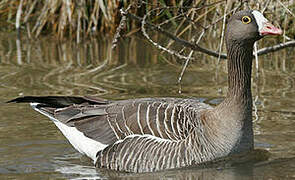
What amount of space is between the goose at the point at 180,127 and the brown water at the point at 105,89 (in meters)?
0.20

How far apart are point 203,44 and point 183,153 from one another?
6.90m

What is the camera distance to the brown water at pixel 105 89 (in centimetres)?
772

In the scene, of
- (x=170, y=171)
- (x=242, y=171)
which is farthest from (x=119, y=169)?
(x=242, y=171)

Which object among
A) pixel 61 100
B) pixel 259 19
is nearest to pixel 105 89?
pixel 61 100

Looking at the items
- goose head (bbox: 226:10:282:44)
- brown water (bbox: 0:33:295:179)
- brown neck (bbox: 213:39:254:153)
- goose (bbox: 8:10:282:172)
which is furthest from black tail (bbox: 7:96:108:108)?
goose head (bbox: 226:10:282:44)

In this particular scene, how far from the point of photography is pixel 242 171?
7.64m

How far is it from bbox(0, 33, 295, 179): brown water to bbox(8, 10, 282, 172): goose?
0.20 metres

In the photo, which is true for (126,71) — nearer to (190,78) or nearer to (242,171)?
(190,78)

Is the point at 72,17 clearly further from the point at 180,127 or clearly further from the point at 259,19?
the point at 259,19

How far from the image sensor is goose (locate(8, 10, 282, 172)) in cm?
756

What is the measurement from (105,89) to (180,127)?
373 centimetres

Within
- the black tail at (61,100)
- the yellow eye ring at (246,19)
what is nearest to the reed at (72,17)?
the black tail at (61,100)

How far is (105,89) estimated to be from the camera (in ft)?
36.6

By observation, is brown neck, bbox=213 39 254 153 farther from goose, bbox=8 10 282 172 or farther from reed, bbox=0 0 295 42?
reed, bbox=0 0 295 42
